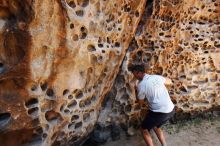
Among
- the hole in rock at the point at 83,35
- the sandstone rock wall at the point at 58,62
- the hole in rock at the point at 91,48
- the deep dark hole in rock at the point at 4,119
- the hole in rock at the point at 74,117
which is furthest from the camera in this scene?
the hole in rock at the point at 74,117

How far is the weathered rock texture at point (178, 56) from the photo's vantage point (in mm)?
5031

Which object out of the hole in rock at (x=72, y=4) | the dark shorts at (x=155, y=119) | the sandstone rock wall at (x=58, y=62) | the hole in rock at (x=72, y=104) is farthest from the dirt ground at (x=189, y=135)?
the hole in rock at (x=72, y=4)

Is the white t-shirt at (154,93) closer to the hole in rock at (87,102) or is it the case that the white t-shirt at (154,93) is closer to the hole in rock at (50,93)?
the hole in rock at (87,102)

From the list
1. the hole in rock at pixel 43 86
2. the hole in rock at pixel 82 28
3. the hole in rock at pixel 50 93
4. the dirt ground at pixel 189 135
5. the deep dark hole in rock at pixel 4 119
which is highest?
the hole in rock at pixel 82 28

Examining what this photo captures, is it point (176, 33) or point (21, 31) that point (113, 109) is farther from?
point (21, 31)

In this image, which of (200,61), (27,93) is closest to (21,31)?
(27,93)

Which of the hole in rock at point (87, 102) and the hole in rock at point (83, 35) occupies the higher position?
the hole in rock at point (83, 35)

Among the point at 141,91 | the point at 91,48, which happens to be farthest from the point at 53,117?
the point at 141,91

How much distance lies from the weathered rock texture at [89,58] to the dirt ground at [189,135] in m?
0.21

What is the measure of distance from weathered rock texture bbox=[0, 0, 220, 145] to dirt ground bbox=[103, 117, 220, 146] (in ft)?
0.70

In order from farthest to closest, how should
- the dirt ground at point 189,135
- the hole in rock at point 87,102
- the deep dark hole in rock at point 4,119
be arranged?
the dirt ground at point 189,135 < the hole in rock at point 87,102 < the deep dark hole in rock at point 4,119

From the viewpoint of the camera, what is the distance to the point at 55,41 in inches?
165

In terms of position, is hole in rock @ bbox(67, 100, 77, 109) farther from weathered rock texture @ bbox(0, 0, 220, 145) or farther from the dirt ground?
the dirt ground

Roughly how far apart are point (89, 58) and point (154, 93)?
837 millimetres
